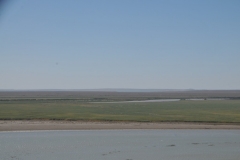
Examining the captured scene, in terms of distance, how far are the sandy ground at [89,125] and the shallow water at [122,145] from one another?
1.57 metres

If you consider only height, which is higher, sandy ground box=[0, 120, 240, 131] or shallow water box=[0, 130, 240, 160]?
sandy ground box=[0, 120, 240, 131]

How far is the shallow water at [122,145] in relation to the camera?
15.8 meters

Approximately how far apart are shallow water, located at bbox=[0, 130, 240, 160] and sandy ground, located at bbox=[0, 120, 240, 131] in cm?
157

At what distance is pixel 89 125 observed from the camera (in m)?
25.7

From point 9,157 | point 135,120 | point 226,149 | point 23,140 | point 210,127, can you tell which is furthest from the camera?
point 135,120

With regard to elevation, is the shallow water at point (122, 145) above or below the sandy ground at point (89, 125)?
below

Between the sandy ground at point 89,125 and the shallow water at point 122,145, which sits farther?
the sandy ground at point 89,125

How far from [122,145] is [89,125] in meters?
7.91

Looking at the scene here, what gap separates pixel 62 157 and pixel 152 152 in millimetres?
4585

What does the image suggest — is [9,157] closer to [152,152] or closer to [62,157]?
[62,157]

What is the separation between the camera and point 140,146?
17.9m

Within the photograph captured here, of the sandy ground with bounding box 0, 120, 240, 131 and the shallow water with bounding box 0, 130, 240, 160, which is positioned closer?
the shallow water with bounding box 0, 130, 240, 160

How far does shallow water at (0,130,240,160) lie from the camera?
15.8m

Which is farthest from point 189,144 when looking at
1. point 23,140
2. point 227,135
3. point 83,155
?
point 23,140
